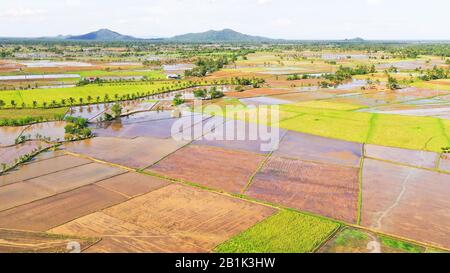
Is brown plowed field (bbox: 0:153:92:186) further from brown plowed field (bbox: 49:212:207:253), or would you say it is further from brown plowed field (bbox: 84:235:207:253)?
brown plowed field (bbox: 84:235:207:253)

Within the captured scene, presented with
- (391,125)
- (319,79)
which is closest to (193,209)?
(391,125)

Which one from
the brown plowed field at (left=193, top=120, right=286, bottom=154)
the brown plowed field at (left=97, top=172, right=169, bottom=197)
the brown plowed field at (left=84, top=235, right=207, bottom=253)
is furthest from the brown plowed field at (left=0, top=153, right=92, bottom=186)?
the brown plowed field at (left=84, top=235, right=207, bottom=253)

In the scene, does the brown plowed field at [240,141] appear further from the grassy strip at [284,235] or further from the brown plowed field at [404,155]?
the grassy strip at [284,235]

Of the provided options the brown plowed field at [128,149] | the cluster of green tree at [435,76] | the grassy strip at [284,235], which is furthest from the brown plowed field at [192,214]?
the cluster of green tree at [435,76]

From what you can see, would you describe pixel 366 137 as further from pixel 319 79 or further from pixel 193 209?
pixel 319 79

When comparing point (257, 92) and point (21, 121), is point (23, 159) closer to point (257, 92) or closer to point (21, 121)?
point (21, 121)

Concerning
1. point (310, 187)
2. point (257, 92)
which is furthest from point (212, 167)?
point (257, 92)
